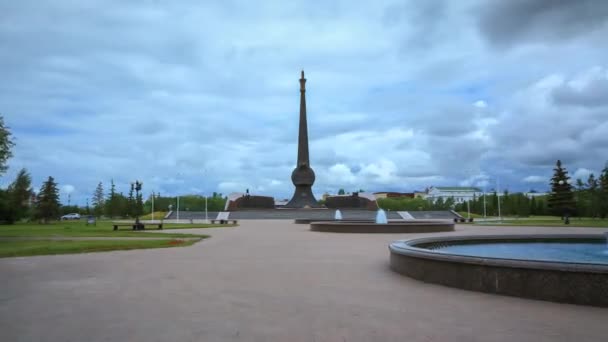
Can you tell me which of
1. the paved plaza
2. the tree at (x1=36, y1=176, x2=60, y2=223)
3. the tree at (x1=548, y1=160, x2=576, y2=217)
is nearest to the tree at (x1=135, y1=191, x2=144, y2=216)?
the tree at (x1=36, y1=176, x2=60, y2=223)

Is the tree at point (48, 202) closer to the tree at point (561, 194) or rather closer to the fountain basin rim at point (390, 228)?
the fountain basin rim at point (390, 228)

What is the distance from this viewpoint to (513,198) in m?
68.8

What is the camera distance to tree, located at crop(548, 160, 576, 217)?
1694 inches

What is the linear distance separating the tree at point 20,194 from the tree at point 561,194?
49473 millimetres

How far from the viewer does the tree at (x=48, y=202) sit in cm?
4288

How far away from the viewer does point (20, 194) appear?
138ft

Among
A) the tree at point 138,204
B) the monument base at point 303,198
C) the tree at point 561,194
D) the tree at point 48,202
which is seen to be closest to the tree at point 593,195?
the tree at point 561,194

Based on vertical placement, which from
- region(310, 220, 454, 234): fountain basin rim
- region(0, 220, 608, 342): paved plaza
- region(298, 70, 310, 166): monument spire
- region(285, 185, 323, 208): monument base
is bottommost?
region(0, 220, 608, 342): paved plaza

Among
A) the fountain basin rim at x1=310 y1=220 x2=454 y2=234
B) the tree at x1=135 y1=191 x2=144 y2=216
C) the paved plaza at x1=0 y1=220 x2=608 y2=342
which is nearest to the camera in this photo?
the paved plaza at x1=0 y1=220 x2=608 y2=342

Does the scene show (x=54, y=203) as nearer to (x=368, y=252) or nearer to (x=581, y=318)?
(x=368, y=252)

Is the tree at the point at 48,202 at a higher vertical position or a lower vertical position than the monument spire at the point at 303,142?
lower

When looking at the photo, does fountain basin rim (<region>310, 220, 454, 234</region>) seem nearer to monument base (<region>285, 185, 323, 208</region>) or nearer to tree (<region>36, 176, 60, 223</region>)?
monument base (<region>285, 185, 323, 208</region>)

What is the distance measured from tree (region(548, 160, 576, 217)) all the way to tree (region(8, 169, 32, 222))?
162 feet

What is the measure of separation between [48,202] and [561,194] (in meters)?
50.7
